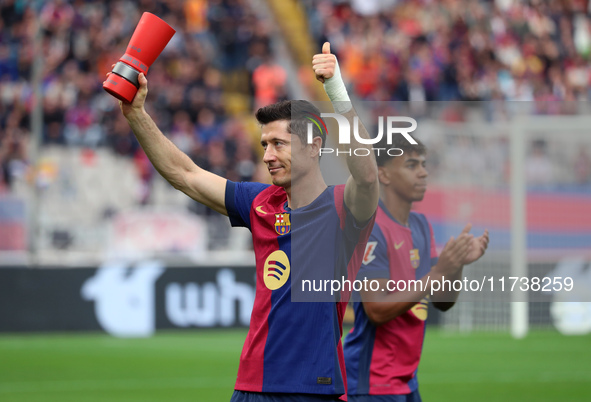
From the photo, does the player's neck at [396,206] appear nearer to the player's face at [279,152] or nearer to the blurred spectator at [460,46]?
the player's face at [279,152]

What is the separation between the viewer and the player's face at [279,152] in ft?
13.8

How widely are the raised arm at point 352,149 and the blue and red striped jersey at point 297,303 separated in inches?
6.1

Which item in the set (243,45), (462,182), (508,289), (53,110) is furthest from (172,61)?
(508,289)

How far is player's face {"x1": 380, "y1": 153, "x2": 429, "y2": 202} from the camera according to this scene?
5160mm

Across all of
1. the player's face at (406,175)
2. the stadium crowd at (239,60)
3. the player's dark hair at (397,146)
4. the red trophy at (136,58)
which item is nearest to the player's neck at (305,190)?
the player's dark hair at (397,146)

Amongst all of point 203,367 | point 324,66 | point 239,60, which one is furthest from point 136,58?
point 239,60

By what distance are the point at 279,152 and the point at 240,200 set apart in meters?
0.32

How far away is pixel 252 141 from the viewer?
18.7 meters

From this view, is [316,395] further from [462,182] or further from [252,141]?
[252,141]

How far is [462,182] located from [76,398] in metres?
5.71

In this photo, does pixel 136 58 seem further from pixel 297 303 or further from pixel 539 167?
pixel 539 167

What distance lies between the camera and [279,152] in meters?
4.23

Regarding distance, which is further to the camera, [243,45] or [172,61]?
[243,45]

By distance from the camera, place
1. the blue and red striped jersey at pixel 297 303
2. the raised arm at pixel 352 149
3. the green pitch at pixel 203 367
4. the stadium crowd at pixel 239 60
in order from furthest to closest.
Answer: the stadium crowd at pixel 239 60
the green pitch at pixel 203 367
the blue and red striped jersey at pixel 297 303
the raised arm at pixel 352 149
